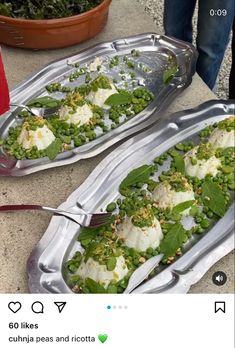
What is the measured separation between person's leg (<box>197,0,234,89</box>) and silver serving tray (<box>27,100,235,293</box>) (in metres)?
0.38

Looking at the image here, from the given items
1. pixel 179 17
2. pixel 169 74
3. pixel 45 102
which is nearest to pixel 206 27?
pixel 179 17

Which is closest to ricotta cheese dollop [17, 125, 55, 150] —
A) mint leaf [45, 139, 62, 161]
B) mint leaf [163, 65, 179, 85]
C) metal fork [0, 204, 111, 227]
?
mint leaf [45, 139, 62, 161]

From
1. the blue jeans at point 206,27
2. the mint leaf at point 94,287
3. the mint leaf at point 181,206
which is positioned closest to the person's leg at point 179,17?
the blue jeans at point 206,27

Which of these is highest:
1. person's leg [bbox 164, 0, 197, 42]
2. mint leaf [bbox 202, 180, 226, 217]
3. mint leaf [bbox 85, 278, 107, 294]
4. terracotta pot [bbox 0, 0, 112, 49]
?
terracotta pot [bbox 0, 0, 112, 49]

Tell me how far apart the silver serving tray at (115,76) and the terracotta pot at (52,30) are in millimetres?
39

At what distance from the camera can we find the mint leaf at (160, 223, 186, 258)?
630 millimetres

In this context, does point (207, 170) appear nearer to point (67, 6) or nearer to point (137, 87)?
point (137, 87)

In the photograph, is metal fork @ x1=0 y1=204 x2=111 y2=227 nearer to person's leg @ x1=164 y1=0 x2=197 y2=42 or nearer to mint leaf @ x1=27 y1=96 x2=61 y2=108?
mint leaf @ x1=27 y1=96 x2=61 y2=108

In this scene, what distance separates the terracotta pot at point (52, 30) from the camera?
0.92 m

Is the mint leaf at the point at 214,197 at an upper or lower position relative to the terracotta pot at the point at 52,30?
lower

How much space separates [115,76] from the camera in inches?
35.6

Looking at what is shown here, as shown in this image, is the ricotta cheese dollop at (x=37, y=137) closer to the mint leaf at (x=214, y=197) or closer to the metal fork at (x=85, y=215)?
the metal fork at (x=85, y=215)
